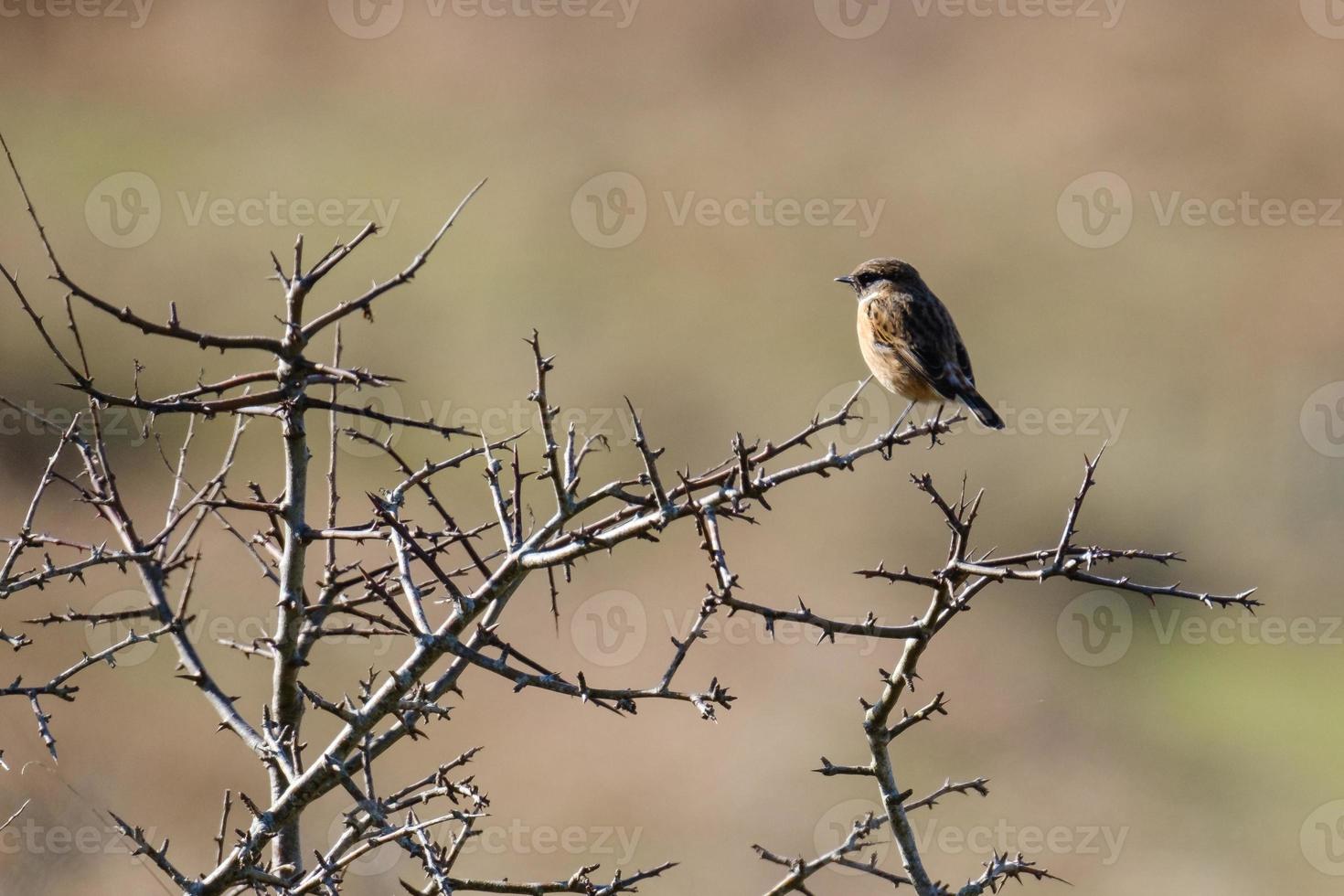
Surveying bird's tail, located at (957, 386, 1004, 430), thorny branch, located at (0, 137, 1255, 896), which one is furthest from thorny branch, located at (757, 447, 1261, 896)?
bird's tail, located at (957, 386, 1004, 430)

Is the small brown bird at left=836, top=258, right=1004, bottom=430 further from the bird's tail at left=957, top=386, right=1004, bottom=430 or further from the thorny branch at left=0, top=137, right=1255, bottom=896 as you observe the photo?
the thorny branch at left=0, top=137, right=1255, bottom=896

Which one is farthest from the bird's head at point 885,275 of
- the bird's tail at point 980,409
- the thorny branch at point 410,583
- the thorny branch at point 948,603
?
the thorny branch at point 948,603

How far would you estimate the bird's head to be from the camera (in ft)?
27.0

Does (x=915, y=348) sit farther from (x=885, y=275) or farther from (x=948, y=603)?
(x=948, y=603)

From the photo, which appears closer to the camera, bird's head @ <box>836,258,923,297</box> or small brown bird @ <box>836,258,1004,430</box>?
small brown bird @ <box>836,258,1004,430</box>

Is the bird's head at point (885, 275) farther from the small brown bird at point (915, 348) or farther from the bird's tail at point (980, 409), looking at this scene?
the bird's tail at point (980, 409)

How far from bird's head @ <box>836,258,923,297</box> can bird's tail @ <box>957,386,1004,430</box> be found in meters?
0.89

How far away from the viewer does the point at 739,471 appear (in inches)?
139

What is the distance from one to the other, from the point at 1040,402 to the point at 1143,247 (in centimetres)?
552

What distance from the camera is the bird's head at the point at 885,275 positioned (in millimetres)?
8234

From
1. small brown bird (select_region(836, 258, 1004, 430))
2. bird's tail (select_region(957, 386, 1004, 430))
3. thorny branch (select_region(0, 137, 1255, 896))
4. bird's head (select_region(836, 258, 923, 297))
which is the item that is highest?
bird's head (select_region(836, 258, 923, 297))

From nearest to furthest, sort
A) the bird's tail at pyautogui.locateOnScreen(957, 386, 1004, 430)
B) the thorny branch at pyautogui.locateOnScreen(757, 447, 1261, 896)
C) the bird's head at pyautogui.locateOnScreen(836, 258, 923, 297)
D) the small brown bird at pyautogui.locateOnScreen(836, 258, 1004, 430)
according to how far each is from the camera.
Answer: the thorny branch at pyautogui.locateOnScreen(757, 447, 1261, 896) < the bird's tail at pyautogui.locateOnScreen(957, 386, 1004, 430) < the small brown bird at pyautogui.locateOnScreen(836, 258, 1004, 430) < the bird's head at pyautogui.locateOnScreen(836, 258, 923, 297)

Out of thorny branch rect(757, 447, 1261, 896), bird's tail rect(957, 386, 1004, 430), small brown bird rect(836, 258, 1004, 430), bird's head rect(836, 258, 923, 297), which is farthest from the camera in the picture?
bird's head rect(836, 258, 923, 297)

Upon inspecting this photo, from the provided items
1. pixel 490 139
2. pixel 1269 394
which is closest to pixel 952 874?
pixel 1269 394
